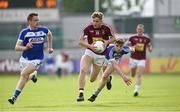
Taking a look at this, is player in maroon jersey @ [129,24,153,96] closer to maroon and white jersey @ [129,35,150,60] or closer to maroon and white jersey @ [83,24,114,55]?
maroon and white jersey @ [129,35,150,60]

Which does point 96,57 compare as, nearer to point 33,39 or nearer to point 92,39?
point 92,39

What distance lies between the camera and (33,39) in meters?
20.4

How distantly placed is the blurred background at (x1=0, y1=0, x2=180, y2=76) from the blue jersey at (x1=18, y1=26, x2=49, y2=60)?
26916mm

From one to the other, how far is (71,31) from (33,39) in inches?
1614

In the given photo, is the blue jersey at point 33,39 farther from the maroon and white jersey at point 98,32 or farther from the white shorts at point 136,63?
the white shorts at point 136,63

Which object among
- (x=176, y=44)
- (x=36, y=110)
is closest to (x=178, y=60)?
(x=176, y=44)

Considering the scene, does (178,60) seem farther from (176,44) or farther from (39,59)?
(39,59)

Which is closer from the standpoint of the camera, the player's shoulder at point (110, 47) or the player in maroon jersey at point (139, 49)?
the player's shoulder at point (110, 47)

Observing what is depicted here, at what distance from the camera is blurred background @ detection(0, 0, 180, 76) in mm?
49906

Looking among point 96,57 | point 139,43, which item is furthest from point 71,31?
point 96,57

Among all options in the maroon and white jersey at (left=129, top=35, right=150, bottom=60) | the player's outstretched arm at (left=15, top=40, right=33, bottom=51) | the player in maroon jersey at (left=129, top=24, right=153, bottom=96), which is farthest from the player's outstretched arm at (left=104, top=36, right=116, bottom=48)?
the maroon and white jersey at (left=129, top=35, right=150, bottom=60)

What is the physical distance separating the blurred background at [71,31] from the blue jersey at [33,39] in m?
26.9

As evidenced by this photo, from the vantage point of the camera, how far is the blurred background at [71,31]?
1965 inches

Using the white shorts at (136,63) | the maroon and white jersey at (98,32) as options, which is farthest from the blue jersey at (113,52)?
the white shorts at (136,63)
